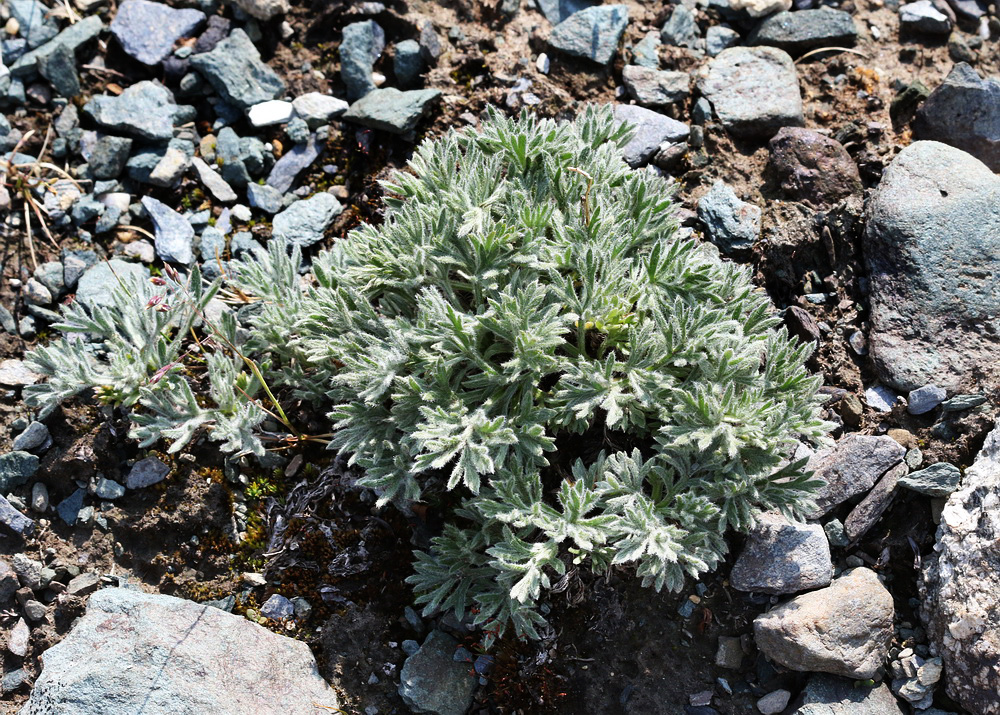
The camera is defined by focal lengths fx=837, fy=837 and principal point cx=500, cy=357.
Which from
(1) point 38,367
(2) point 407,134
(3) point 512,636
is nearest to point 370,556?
(3) point 512,636

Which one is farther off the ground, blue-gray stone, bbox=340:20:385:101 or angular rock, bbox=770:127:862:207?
blue-gray stone, bbox=340:20:385:101

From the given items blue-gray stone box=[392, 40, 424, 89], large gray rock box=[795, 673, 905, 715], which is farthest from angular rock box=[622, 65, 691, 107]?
large gray rock box=[795, 673, 905, 715]

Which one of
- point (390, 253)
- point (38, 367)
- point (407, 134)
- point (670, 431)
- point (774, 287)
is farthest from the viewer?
point (407, 134)

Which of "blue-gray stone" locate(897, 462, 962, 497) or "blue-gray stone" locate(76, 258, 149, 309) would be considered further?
"blue-gray stone" locate(76, 258, 149, 309)

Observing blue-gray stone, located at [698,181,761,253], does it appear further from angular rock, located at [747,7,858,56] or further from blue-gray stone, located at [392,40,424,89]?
blue-gray stone, located at [392,40,424,89]

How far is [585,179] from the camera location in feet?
16.6

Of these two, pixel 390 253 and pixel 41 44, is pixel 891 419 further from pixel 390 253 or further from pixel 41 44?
pixel 41 44

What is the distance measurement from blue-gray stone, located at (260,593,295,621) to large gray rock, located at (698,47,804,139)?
4464 millimetres

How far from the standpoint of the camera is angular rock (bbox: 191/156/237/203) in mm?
6129

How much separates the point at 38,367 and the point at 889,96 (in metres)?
6.19

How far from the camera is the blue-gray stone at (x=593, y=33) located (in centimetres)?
628

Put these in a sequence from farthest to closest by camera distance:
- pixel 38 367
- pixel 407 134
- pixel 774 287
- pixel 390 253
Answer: pixel 407 134
pixel 774 287
pixel 38 367
pixel 390 253

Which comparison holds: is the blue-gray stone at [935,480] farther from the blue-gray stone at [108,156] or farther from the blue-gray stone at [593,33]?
the blue-gray stone at [108,156]

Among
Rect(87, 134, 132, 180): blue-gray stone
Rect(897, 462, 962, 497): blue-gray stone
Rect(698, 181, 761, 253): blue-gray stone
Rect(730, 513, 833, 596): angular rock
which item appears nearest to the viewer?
Rect(730, 513, 833, 596): angular rock
